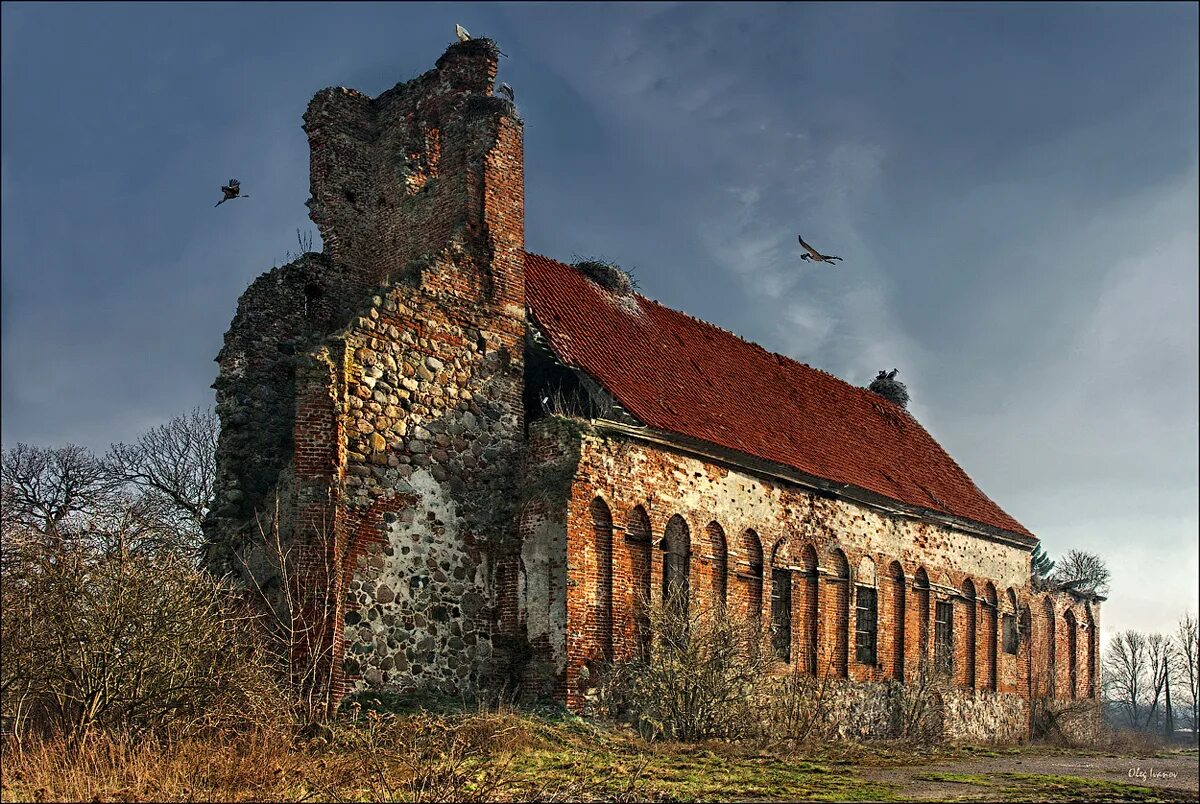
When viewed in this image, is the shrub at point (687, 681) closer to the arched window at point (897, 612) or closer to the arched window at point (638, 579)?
the arched window at point (638, 579)

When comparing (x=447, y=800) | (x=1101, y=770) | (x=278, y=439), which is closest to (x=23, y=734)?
(x=447, y=800)

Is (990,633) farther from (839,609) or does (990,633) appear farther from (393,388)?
(393,388)

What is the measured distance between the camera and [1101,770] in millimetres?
16344

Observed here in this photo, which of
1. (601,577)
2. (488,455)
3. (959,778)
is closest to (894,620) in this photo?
(601,577)

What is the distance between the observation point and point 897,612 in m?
24.5

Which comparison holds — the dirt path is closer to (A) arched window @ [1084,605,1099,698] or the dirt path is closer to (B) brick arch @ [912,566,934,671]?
(B) brick arch @ [912,566,934,671]

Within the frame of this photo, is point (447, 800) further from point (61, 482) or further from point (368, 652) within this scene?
point (61, 482)

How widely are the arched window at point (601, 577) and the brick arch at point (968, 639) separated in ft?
39.4

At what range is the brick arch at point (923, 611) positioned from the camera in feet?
82.1

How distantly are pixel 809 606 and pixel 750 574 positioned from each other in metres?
2.10

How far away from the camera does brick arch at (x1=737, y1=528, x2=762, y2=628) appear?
20.5 m

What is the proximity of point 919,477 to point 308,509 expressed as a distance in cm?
1605

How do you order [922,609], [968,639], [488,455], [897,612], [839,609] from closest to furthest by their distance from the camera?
1. [488,455]
2. [839,609]
3. [897,612]
4. [922,609]
5. [968,639]

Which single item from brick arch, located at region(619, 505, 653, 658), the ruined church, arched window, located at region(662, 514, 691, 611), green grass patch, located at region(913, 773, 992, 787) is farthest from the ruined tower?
green grass patch, located at region(913, 773, 992, 787)
